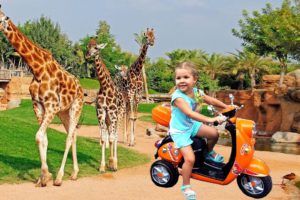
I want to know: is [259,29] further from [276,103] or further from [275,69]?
[275,69]

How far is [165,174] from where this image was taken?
224 inches

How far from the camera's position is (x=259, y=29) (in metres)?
41.2

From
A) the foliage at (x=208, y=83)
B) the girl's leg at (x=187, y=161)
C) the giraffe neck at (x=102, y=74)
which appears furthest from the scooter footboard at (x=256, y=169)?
the foliage at (x=208, y=83)

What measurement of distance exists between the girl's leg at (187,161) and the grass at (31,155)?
5.56 metres

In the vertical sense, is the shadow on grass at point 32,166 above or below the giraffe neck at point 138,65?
below

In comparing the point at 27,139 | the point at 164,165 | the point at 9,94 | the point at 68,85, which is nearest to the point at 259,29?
the point at 9,94

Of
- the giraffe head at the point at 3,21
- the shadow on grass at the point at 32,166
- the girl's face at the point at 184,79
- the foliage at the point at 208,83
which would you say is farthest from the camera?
the foliage at the point at 208,83

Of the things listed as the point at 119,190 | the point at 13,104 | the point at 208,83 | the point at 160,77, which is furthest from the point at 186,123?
the point at 160,77

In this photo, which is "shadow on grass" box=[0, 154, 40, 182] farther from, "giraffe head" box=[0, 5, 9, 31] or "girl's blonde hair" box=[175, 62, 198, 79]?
"girl's blonde hair" box=[175, 62, 198, 79]

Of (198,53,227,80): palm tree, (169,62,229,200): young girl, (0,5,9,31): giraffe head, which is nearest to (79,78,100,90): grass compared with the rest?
(198,53,227,80): palm tree

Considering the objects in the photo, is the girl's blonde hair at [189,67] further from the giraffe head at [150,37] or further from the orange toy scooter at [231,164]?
the giraffe head at [150,37]

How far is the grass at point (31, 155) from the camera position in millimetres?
10898

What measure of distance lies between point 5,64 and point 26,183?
54805 millimetres

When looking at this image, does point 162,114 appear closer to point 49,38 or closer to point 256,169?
point 256,169
